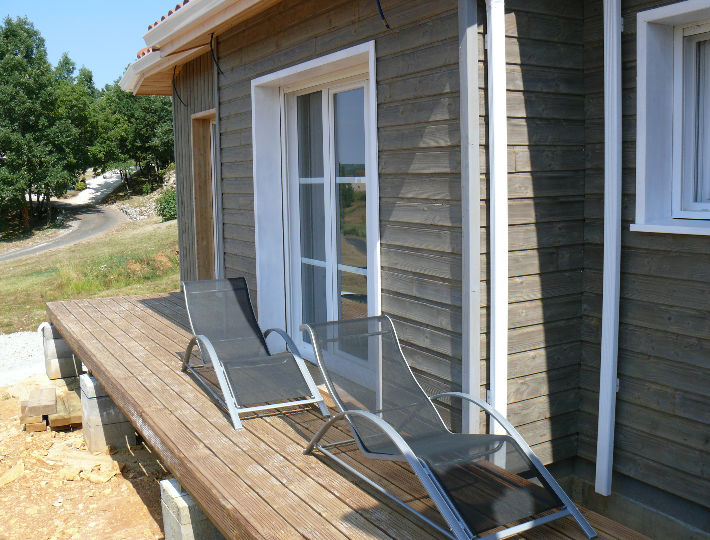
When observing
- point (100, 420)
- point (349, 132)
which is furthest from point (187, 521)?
point (349, 132)

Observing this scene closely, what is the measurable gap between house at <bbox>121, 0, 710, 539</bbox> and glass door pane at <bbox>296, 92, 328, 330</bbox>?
873 millimetres

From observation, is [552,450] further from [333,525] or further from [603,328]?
[333,525]

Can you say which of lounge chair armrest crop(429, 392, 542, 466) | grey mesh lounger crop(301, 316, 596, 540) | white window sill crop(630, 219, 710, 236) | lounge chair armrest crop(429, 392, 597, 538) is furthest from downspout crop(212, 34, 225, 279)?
white window sill crop(630, 219, 710, 236)

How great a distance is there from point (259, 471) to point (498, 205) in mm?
1633

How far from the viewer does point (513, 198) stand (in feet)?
10.3

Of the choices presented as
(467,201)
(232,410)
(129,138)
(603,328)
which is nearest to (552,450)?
(603,328)

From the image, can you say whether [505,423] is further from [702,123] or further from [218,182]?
[218,182]

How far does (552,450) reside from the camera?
341 cm

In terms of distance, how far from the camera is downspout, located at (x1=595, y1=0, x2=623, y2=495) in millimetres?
3002

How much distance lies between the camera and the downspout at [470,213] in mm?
2992

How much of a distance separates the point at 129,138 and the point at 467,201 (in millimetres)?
41284

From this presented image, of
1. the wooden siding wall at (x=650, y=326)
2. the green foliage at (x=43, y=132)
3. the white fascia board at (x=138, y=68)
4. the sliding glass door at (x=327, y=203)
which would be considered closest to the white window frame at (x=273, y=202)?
the sliding glass door at (x=327, y=203)

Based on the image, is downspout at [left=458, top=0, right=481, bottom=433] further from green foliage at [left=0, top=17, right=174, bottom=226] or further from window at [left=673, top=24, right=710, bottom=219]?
green foliage at [left=0, top=17, right=174, bottom=226]

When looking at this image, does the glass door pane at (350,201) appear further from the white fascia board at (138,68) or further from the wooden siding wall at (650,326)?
the white fascia board at (138,68)
